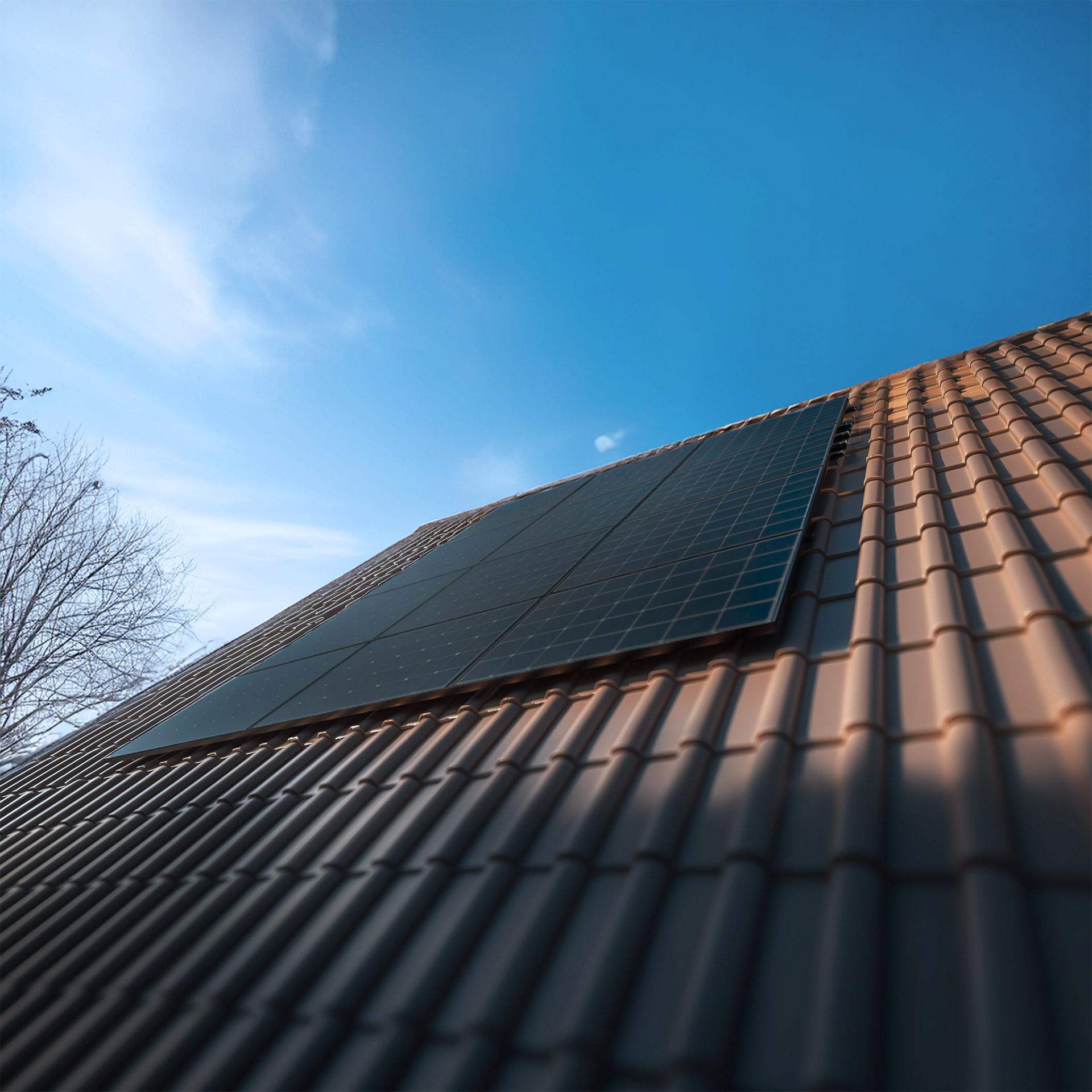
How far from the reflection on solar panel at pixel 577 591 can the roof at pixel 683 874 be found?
244 millimetres

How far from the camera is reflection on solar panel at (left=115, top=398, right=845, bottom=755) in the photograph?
3.97 meters

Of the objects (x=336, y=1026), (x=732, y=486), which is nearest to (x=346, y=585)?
(x=732, y=486)

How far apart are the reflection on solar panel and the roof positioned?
24 centimetres

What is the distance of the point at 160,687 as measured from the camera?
10.7m

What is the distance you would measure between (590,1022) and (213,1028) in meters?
1.51

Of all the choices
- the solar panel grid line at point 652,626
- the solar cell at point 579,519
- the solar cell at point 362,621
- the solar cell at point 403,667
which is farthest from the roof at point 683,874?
the solar cell at point 579,519

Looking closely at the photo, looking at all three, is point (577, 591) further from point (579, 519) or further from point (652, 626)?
point (579, 519)

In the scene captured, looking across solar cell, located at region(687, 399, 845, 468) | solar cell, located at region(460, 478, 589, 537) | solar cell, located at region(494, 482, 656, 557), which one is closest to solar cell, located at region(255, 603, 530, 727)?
solar cell, located at region(494, 482, 656, 557)

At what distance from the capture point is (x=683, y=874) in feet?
7.00

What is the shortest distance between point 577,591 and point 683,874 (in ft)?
9.62

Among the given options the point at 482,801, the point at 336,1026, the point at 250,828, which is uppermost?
the point at 482,801

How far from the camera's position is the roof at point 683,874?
155cm

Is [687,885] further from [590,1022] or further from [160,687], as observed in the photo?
[160,687]

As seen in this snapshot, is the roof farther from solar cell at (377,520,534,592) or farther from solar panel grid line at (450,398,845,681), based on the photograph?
solar cell at (377,520,534,592)
